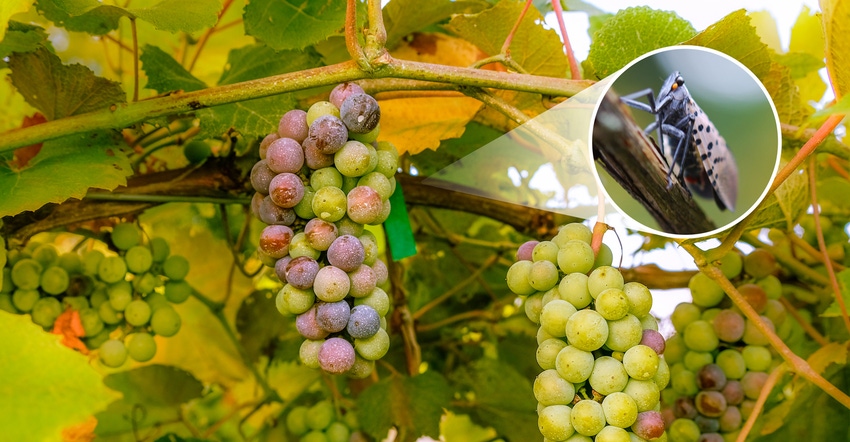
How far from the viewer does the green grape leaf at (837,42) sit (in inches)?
18.3

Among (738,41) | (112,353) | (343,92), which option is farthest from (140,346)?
(738,41)

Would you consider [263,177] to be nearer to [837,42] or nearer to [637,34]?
[637,34]

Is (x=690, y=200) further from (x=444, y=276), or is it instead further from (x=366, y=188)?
(x=444, y=276)

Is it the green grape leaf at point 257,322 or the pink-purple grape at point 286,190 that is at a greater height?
the pink-purple grape at point 286,190

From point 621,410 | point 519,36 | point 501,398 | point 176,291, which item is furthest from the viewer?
point 501,398

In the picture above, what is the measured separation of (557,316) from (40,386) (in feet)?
1.24

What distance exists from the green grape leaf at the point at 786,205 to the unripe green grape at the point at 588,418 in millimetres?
237

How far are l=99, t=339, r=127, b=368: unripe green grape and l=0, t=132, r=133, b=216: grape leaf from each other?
0.21 metres

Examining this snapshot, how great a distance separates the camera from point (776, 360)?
72cm

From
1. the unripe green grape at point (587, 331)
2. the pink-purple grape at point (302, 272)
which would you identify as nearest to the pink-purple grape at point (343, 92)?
the pink-purple grape at point (302, 272)

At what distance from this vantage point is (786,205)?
2.00 ft

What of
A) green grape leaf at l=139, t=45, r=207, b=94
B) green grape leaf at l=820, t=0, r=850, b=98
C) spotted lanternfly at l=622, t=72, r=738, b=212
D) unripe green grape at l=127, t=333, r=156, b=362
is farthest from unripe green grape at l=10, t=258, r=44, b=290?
green grape leaf at l=820, t=0, r=850, b=98

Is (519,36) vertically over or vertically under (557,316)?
over

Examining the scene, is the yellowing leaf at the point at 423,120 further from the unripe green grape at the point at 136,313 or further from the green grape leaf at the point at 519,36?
the unripe green grape at the point at 136,313
